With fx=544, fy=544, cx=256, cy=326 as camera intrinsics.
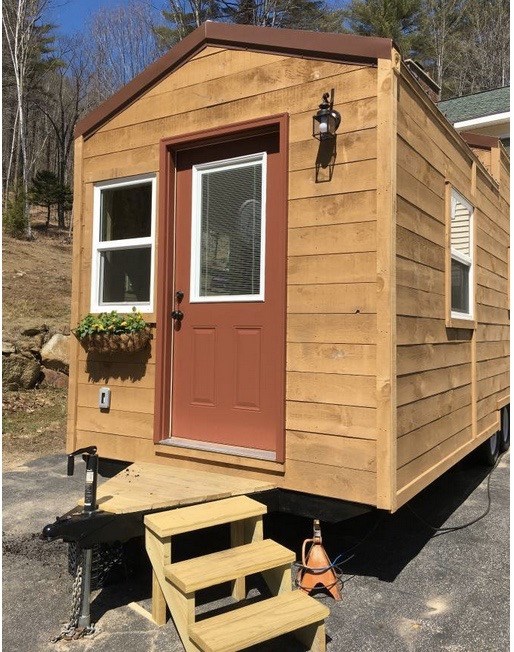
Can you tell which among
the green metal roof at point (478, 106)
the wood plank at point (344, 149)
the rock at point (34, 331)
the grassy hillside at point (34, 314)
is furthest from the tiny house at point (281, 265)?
the green metal roof at point (478, 106)

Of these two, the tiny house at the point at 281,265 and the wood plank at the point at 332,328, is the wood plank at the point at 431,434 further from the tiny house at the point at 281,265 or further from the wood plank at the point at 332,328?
the wood plank at the point at 332,328

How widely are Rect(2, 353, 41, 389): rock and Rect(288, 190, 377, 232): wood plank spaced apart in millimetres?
6075

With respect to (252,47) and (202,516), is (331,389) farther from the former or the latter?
(252,47)

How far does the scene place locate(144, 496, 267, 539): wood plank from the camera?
244 cm

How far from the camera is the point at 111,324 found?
3.58 meters

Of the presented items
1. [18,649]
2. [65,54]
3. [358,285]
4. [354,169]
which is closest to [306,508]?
[358,285]

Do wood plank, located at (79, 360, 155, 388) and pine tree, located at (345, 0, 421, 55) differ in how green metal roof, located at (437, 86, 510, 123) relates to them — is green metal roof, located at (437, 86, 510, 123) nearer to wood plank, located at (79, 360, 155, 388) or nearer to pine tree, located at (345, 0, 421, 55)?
pine tree, located at (345, 0, 421, 55)

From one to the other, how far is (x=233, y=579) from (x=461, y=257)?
2.90 meters

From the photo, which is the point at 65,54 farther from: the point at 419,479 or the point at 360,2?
the point at 419,479

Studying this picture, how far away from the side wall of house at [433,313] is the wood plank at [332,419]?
206mm

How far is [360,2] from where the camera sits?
55.5ft

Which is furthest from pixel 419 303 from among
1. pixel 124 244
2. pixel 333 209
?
pixel 124 244

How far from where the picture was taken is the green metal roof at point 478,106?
9.91 m

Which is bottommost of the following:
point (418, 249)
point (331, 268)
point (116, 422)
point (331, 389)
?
point (116, 422)
